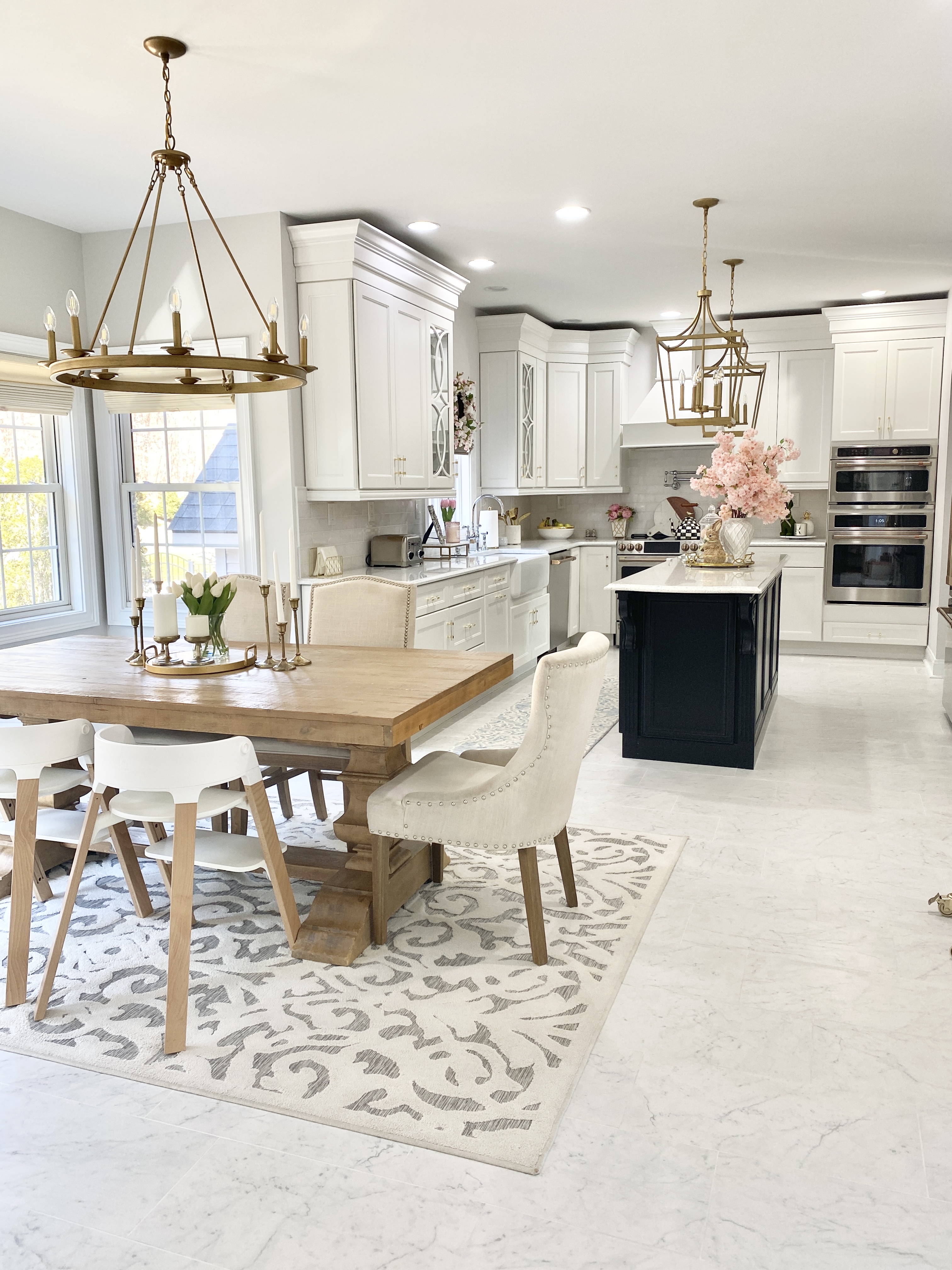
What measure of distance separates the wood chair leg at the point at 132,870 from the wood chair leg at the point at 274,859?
0.51 m

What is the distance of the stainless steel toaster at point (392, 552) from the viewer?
17.8 feet

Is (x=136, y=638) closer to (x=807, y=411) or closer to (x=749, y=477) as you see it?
(x=749, y=477)

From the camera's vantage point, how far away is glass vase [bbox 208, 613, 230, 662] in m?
3.10

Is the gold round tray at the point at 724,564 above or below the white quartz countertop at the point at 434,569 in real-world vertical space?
above

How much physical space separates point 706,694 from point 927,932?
182cm

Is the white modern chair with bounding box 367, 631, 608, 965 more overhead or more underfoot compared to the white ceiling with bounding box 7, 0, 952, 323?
more underfoot

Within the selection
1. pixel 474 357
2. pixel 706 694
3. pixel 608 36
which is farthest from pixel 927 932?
pixel 474 357

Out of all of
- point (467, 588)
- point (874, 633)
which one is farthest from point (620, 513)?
point (467, 588)

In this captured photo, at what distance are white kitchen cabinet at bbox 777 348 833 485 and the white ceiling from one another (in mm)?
2003

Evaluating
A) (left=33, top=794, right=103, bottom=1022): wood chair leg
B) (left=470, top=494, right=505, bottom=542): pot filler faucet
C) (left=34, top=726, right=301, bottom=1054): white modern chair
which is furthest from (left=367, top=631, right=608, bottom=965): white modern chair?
(left=470, top=494, right=505, bottom=542): pot filler faucet

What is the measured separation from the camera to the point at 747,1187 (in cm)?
176

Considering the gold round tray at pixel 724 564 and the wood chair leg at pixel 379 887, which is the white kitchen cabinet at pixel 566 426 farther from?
the wood chair leg at pixel 379 887

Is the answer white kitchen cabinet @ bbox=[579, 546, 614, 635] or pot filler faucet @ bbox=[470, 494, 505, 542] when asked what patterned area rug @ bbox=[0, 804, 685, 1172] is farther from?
white kitchen cabinet @ bbox=[579, 546, 614, 635]

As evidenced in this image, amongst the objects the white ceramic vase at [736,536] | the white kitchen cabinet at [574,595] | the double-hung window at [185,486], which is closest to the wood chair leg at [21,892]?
the double-hung window at [185,486]
